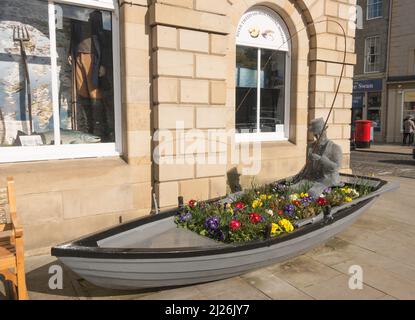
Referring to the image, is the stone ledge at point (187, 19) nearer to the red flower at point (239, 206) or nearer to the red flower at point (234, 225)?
the red flower at point (239, 206)

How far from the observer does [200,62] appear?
18.8 feet

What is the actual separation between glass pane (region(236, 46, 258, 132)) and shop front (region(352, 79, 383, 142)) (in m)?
17.4

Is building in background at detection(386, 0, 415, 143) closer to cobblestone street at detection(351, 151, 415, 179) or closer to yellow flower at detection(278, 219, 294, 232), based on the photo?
cobblestone street at detection(351, 151, 415, 179)

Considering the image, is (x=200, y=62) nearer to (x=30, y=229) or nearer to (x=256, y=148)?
(x=256, y=148)

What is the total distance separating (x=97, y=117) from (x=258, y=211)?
287 cm

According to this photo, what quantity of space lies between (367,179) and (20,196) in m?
5.05

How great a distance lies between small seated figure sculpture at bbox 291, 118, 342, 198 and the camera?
5180 millimetres

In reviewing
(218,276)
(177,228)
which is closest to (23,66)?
(177,228)

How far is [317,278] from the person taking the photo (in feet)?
12.6

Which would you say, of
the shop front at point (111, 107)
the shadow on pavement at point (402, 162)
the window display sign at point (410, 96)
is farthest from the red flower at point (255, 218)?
the window display sign at point (410, 96)

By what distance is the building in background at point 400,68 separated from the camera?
2042cm

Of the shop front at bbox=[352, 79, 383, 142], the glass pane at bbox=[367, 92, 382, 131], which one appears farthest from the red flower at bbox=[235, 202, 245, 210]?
the glass pane at bbox=[367, 92, 382, 131]

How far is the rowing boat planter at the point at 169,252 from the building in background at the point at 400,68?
64.0 ft

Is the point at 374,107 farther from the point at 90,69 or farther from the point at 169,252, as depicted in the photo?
the point at 169,252
